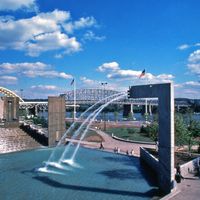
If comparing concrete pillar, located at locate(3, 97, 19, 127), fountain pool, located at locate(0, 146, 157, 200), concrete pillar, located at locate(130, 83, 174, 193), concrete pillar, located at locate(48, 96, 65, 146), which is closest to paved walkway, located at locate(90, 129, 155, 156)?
fountain pool, located at locate(0, 146, 157, 200)

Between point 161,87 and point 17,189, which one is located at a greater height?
point 161,87

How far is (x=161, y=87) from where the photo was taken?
68.1 ft

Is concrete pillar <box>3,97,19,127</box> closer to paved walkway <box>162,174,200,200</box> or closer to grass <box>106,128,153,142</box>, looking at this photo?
grass <box>106,128,153,142</box>

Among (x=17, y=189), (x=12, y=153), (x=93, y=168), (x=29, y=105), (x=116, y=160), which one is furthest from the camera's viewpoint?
(x=29, y=105)

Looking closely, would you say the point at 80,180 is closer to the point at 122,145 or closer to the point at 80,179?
the point at 80,179

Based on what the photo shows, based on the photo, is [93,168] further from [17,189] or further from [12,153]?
[12,153]

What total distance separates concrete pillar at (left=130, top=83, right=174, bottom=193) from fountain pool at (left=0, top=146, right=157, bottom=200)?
4.45ft

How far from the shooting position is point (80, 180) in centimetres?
2441

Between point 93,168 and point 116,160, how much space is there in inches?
179

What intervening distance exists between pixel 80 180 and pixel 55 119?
21877 millimetres

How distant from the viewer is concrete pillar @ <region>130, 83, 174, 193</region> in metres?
19.9

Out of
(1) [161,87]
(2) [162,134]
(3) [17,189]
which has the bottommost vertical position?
(3) [17,189]

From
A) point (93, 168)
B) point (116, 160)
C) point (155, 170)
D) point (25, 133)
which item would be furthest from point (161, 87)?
point (25, 133)

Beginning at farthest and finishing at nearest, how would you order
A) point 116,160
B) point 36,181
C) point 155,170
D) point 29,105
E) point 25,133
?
point 29,105 < point 25,133 < point 116,160 < point 155,170 < point 36,181
